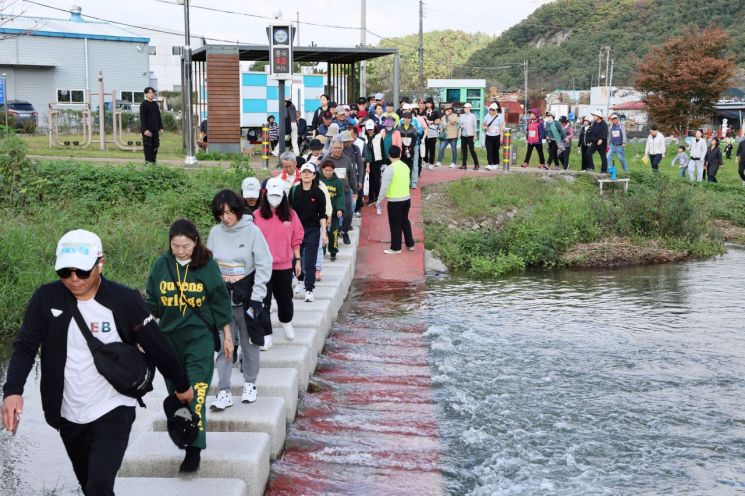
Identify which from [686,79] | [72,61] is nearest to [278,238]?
[686,79]

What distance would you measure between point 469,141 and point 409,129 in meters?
5.08

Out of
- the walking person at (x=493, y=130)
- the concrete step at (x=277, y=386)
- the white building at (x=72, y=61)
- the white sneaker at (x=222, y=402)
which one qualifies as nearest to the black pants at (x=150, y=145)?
the walking person at (x=493, y=130)

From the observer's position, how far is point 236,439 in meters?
6.06

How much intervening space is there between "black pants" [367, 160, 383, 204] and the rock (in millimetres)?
2269

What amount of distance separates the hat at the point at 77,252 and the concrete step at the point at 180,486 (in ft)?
6.10

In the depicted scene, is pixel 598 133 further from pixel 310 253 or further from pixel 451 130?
pixel 310 253

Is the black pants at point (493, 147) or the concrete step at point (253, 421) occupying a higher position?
the black pants at point (493, 147)

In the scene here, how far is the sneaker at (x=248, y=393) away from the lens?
6797 mm

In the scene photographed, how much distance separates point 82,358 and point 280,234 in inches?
149

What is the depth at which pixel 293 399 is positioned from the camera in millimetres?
7453

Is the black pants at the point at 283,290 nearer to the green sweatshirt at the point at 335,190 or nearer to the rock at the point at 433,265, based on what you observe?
the green sweatshirt at the point at 335,190

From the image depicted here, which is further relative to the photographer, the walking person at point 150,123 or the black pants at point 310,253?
the walking person at point 150,123

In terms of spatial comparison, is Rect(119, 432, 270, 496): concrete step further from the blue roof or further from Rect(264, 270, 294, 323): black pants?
the blue roof

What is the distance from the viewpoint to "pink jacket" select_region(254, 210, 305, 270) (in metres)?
7.93
